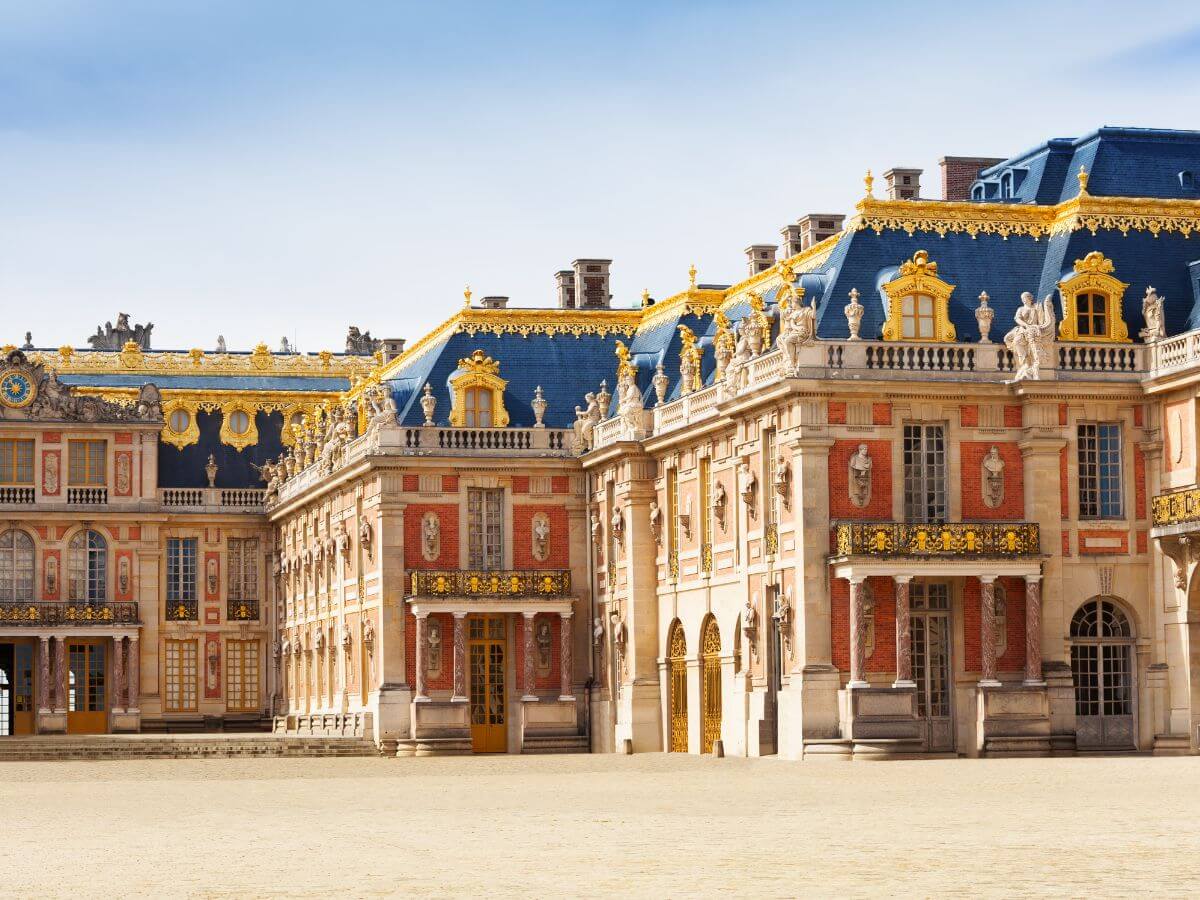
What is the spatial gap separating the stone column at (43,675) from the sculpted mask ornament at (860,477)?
115 ft

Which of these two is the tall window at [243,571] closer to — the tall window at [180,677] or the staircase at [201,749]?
the tall window at [180,677]

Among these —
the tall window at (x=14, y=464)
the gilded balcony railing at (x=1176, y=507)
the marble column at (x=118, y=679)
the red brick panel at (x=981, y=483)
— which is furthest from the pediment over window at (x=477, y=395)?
the tall window at (x=14, y=464)

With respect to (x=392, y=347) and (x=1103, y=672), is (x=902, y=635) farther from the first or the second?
(x=392, y=347)

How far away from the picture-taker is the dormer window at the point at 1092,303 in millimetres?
44938

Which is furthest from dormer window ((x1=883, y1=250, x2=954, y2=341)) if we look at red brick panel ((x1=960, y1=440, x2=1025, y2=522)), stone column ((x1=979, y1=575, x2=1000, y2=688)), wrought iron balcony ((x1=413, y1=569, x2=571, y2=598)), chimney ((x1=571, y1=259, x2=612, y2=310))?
chimney ((x1=571, y1=259, x2=612, y2=310))

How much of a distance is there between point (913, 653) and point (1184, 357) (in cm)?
690

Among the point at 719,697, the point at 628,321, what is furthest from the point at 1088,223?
the point at 628,321

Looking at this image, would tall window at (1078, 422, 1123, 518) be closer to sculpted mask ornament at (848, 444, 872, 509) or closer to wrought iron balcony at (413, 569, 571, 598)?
sculpted mask ornament at (848, 444, 872, 509)

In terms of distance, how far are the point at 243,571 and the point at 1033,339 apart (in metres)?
36.8

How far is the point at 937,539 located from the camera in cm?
4319

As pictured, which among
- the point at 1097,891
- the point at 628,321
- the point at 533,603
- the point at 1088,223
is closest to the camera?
the point at 1097,891

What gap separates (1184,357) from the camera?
43.3m

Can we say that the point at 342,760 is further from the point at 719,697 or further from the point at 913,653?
the point at 913,653

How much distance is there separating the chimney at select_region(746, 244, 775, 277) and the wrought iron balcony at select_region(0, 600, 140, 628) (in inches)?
968
